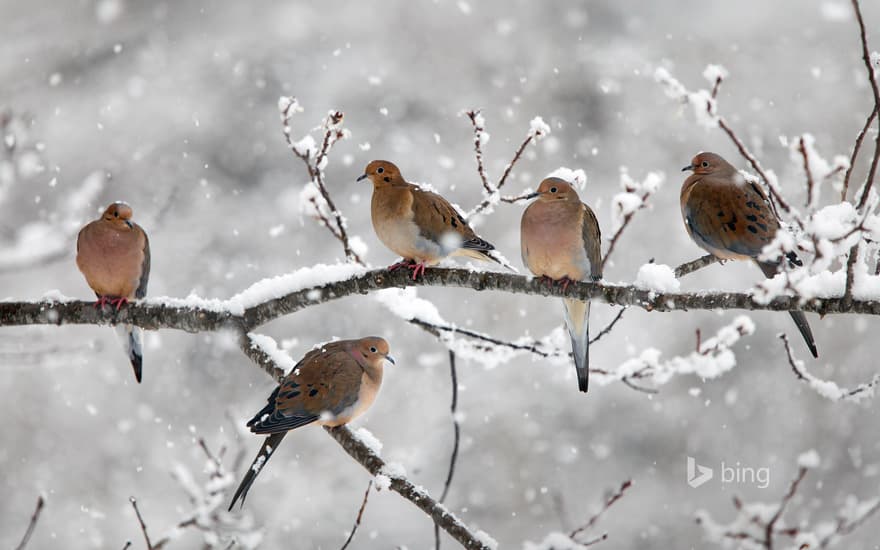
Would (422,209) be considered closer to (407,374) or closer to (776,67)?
(407,374)

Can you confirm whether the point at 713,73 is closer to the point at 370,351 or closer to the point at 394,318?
the point at 370,351

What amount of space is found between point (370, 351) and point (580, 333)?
100 centimetres

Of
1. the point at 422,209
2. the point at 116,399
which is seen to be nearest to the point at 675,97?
the point at 422,209

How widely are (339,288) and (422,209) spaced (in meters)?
0.80

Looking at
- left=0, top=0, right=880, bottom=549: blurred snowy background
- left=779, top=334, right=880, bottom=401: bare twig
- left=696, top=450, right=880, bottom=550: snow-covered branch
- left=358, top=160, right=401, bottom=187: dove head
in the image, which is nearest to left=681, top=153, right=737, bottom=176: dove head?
left=779, top=334, right=880, bottom=401: bare twig

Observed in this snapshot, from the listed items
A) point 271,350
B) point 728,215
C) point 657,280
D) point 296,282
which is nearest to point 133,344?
point 271,350

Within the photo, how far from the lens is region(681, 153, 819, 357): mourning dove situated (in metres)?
3.37

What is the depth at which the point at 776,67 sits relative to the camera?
34.3ft

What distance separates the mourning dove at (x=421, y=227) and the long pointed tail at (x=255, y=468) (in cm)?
93

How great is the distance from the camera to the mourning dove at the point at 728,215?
11.1ft

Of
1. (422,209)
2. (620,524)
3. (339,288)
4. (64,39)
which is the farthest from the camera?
(620,524)

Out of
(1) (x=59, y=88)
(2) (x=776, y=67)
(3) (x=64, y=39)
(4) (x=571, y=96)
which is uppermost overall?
(2) (x=776, y=67)

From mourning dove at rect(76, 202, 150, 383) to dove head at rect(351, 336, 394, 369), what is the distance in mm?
1026

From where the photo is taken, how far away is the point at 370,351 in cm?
386
